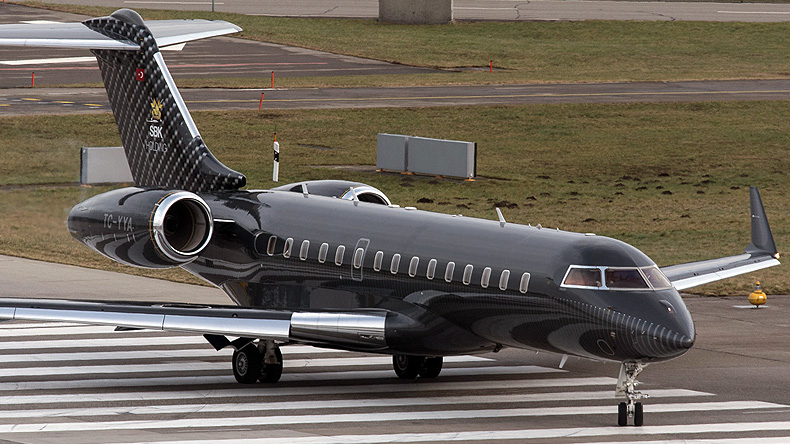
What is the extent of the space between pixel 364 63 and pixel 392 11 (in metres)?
15.8

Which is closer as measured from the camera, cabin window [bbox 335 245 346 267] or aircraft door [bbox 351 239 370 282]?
aircraft door [bbox 351 239 370 282]

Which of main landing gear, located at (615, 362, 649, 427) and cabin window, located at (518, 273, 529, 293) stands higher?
cabin window, located at (518, 273, 529, 293)

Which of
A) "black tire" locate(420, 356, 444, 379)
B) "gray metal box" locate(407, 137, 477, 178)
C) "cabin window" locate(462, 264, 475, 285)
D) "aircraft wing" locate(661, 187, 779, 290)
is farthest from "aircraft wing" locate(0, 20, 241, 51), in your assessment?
"gray metal box" locate(407, 137, 477, 178)

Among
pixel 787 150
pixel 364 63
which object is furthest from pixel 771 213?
pixel 364 63

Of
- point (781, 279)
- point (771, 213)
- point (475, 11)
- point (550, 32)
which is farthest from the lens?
point (475, 11)

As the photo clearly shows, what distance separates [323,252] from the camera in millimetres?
24344

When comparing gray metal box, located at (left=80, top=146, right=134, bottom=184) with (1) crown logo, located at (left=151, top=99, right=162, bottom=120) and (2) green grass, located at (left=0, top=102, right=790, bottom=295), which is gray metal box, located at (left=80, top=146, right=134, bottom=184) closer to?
(2) green grass, located at (left=0, top=102, right=790, bottom=295)

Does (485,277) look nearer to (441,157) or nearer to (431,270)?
(431,270)

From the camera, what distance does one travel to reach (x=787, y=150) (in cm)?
5766

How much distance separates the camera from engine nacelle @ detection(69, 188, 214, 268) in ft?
79.4

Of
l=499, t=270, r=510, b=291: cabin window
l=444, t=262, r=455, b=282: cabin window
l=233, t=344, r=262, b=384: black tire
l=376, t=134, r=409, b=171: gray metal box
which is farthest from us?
l=376, t=134, r=409, b=171: gray metal box

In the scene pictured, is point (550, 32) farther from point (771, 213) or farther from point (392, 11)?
point (771, 213)

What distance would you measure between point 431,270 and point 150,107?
27.9ft

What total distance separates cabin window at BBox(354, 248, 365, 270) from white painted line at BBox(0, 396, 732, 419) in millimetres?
2440
